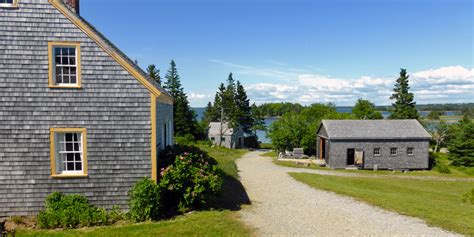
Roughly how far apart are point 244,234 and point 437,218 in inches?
321

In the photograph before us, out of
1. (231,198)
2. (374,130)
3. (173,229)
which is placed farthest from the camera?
(374,130)

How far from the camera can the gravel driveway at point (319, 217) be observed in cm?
1145

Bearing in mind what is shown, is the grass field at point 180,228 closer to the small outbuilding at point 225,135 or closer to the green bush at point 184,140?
the green bush at point 184,140

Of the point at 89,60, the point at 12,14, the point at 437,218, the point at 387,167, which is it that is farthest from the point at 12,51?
the point at 387,167

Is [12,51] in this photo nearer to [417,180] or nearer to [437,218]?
[437,218]

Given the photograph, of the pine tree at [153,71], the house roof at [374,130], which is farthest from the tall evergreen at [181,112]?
the house roof at [374,130]

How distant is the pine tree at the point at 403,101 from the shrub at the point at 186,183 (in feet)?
177

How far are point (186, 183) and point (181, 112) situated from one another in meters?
46.6

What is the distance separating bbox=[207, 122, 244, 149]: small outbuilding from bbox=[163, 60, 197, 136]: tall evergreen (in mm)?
4293

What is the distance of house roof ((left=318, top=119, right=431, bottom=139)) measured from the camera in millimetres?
33938

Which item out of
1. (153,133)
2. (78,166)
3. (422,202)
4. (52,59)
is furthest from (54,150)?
(422,202)

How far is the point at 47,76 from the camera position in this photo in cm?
1267

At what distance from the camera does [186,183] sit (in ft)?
44.1

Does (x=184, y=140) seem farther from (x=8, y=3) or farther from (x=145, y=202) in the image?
(x=8, y=3)
